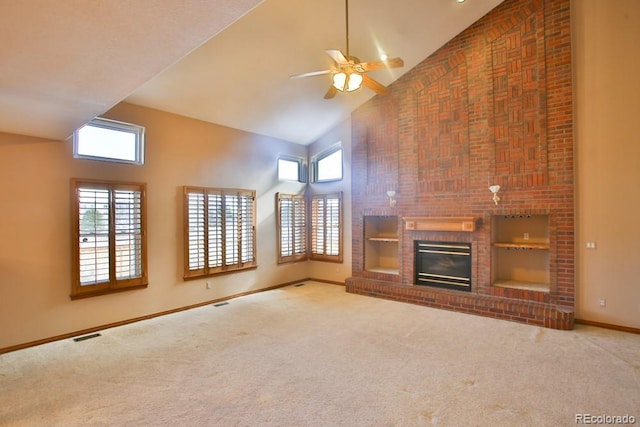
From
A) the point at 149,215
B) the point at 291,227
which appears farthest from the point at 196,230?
the point at 291,227

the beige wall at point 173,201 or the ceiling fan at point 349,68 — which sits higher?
the ceiling fan at point 349,68

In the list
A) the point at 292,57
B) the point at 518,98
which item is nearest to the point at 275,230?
the point at 292,57

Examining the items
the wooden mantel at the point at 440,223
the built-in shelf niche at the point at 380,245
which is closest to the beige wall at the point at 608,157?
the wooden mantel at the point at 440,223

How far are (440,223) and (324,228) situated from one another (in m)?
2.71

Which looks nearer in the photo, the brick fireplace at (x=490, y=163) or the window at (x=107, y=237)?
the window at (x=107, y=237)

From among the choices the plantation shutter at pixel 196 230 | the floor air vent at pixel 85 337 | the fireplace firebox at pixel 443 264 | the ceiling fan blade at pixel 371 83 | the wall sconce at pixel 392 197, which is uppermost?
the ceiling fan blade at pixel 371 83

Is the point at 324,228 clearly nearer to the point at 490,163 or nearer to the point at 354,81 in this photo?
the point at 490,163

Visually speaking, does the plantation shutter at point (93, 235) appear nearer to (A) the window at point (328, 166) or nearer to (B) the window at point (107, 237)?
(B) the window at point (107, 237)

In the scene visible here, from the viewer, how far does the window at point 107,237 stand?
4242mm

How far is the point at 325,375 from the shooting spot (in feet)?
10.4

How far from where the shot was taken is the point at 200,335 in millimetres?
4238

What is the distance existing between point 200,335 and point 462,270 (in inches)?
171

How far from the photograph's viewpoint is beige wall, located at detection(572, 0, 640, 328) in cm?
420

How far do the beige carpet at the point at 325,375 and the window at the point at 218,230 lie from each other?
1.17 m
